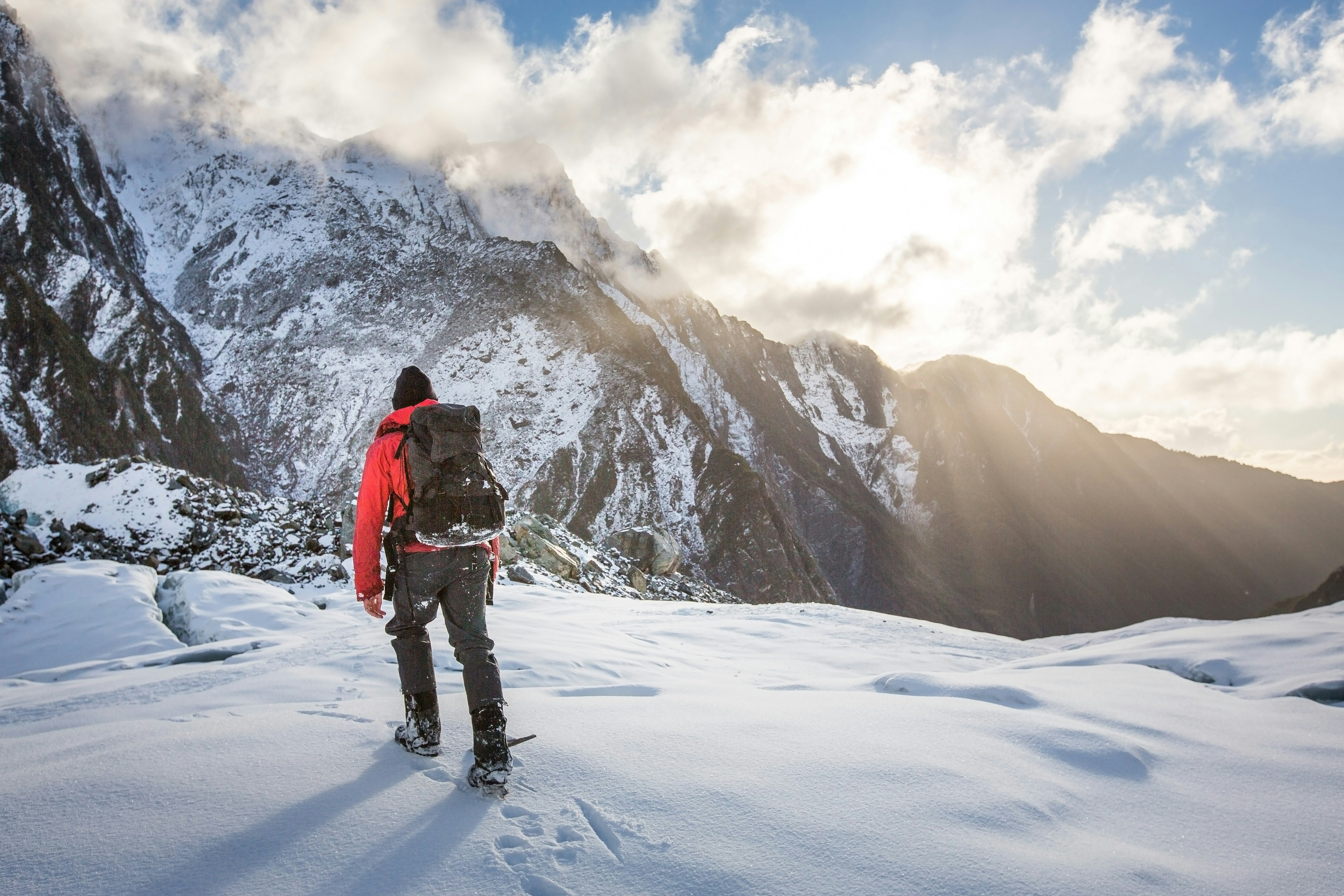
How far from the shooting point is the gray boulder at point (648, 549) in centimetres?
2433

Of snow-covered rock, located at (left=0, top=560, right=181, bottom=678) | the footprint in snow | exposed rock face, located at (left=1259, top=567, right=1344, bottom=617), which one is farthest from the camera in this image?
exposed rock face, located at (left=1259, top=567, right=1344, bottom=617)

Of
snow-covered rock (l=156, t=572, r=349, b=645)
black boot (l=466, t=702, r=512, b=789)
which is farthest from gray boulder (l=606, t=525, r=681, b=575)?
black boot (l=466, t=702, r=512, b=789)

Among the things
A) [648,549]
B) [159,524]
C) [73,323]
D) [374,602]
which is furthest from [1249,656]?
[73,323]

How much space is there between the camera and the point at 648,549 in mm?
25188

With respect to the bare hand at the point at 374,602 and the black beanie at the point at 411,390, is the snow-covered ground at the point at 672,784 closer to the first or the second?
the bare hand at the point at 374,602

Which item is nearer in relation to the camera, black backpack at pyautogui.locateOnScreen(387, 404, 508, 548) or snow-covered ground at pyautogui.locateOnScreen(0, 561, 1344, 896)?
snow-covered ground at pyautogui.locateOnScreen(0, 561, 1344, 896)

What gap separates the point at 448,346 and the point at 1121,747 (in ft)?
188

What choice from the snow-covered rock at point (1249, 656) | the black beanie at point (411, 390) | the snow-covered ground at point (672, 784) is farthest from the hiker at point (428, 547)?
the snow-covered rock at point (1249, 656)

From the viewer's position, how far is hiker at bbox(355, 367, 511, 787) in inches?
115

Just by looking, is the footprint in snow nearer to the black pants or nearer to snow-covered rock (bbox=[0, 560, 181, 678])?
the black pants

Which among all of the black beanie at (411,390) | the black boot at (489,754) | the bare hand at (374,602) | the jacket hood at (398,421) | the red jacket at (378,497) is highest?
the black beanie at (411,390)

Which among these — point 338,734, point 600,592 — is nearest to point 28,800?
point 338,734

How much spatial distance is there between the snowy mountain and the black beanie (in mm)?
25697

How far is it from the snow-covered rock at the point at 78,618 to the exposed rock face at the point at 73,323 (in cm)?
3834
